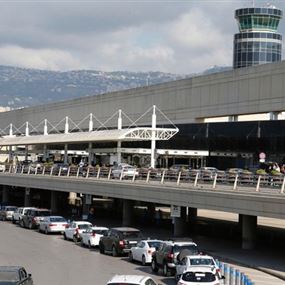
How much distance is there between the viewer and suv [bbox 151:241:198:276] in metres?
27.1

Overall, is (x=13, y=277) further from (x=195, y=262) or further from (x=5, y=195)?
(x=5, y=195)

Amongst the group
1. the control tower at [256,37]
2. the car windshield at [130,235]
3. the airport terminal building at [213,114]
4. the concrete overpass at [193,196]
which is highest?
the control tower at [256,37]

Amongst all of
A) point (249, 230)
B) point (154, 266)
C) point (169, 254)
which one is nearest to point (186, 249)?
point (169, 254)

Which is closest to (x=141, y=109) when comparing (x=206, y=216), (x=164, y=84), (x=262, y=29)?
(x=164, y=84)

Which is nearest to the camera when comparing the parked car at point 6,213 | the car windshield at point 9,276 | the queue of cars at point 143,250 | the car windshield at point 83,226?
the car windshield at point 9,276

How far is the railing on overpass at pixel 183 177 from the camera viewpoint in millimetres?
31297

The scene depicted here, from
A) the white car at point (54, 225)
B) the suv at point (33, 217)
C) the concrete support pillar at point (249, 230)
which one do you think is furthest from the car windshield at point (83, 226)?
the concrete support pillar at point (249, 230)

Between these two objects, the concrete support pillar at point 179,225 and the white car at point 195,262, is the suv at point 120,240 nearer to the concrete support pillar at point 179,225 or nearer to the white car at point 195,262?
the concrete support pillar at point 179,225

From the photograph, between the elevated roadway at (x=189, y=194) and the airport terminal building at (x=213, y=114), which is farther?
the airport terminal building at (x=213, y=114)

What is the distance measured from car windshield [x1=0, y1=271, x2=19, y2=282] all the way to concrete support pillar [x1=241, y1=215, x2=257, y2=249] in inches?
685

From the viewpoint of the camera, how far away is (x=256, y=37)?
589 feet

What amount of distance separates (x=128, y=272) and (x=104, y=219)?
2756 centimetres

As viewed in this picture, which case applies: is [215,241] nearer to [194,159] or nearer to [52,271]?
[52,271]

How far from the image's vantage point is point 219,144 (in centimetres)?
6912
